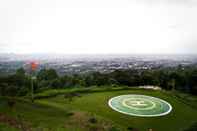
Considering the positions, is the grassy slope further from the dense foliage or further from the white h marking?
the dense foliage

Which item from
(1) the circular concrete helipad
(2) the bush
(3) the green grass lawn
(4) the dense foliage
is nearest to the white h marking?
(1) the circular concrete helipad

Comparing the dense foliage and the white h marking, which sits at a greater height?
the white h marking

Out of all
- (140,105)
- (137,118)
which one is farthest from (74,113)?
(140,105)

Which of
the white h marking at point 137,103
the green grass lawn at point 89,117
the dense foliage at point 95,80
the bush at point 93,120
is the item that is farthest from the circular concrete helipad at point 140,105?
the dense foliage at point 95,80

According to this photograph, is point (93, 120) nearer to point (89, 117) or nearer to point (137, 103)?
point (89, 117)

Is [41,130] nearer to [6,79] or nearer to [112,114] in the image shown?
[112,114]

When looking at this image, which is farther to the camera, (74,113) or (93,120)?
(74,113)
